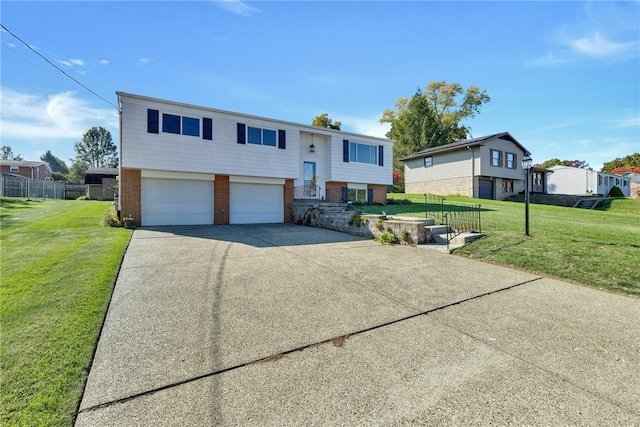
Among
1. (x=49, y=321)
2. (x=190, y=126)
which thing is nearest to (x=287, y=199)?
(x=190, y=126)

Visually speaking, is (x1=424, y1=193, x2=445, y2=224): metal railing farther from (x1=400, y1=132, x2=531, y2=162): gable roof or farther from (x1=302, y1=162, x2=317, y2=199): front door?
(x1=400, y1=132, x2=531, y2=162): gable roof

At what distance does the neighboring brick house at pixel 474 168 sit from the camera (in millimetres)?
24891

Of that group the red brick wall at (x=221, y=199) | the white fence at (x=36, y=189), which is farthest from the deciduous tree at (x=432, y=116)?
the white fence at (x=36, y=189)

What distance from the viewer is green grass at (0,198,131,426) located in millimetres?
1986

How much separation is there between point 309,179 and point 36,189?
84.7ft

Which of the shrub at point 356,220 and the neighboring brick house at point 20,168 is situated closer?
the shrub at point 356,220

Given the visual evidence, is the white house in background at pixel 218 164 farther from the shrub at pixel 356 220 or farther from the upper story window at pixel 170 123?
the shrub at pixel 356 220

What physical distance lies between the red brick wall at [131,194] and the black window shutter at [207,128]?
3.27 meters

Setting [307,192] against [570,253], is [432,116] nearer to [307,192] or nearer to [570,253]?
[307,192]

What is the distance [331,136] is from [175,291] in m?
14.4

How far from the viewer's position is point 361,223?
33.9 feet

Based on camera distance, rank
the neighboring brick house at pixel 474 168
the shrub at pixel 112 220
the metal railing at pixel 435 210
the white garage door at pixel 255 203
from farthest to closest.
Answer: the neighboring brick house at pixel 474 168 → the white garage door at pixel 255 203 → the shrub at pixel 112 220 → the metal railing at pixel 435 210

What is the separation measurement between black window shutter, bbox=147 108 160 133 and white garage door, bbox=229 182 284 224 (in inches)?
158

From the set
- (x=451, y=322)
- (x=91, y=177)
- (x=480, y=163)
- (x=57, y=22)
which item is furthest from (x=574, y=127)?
(x=91, y=177)
